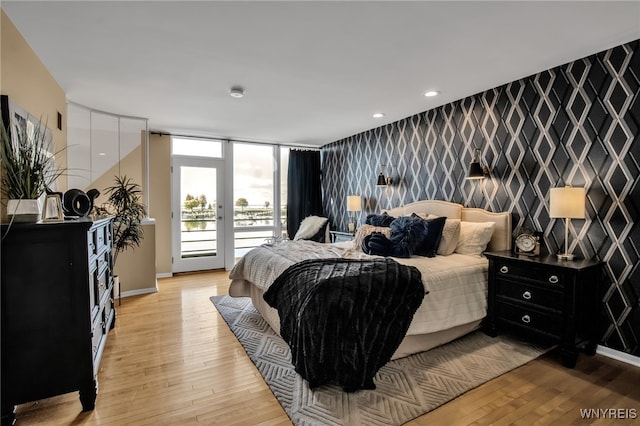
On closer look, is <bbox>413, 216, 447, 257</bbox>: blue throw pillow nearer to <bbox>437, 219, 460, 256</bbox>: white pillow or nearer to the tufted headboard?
<bbox>437, 219, 460, 256</bbox>: white pillow

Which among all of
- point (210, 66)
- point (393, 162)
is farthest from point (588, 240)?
point (210, 66)

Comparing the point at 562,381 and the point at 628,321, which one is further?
the point at 628,321

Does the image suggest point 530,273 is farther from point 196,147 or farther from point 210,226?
point 196,147

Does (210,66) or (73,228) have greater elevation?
(210,66)

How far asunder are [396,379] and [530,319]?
1313 millimetres

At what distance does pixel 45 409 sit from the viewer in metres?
2.00

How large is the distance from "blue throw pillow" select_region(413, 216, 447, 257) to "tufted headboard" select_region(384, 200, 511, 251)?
1.39 feet

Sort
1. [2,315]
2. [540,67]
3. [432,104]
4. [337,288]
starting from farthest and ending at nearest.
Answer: [432,104] < [540,67] < [337,288] < [2,315]

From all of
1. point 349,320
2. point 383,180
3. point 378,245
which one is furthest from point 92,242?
point 383,180

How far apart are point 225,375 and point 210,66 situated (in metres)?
2.56

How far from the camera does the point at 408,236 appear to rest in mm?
3254

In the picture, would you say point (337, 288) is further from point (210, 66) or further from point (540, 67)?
point (540, 67)

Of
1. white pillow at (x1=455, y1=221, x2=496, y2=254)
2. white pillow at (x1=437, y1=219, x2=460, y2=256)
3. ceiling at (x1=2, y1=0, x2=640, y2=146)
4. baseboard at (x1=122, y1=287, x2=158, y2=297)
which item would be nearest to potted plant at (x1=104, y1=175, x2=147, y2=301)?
baseboard at (x1=122, y1=287, x2=158, y2=297)

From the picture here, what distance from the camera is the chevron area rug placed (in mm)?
1907
